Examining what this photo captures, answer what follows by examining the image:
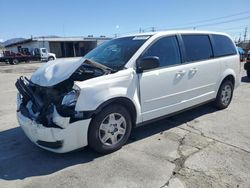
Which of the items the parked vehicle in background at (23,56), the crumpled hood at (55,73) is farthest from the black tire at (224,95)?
the parked vehicle in background at (23,56)

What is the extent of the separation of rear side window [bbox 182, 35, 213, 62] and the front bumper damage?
2480 millimetres

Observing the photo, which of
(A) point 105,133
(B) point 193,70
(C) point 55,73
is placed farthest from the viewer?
(B) point 193,70

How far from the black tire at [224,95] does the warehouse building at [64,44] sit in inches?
1469

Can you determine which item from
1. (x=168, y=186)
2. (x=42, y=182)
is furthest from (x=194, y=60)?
(x=42, y=182)

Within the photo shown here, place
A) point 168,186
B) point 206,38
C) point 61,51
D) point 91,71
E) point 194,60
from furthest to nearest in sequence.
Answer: point 61,51 → point 206,38 → point 194,60 → point 91,71 → point 168,186

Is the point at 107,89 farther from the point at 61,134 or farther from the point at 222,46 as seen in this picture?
the point at 222,46

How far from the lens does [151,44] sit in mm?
3902

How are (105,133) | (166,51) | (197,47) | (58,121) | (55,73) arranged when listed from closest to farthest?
(58,121) → (105,133) → (55,73) → (166,51) → (197,47)

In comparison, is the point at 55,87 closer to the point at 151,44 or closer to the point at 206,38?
the point at 151,44

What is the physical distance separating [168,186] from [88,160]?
4.06 ft

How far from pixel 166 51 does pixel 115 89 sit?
1359 millimetres

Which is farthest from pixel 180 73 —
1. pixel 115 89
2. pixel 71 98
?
pixel 71 98

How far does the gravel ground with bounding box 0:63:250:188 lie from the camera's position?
2.85 m

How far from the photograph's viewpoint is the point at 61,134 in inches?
120
